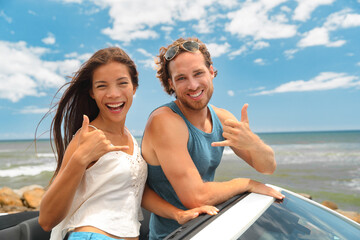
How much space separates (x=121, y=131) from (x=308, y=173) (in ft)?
40.3

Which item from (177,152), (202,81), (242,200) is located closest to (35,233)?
(177,152)

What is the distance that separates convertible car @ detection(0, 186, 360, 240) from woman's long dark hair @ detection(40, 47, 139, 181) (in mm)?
564

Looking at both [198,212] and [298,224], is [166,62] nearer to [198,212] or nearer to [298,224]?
→ [198,212]

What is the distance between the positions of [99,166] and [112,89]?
491 millimetres

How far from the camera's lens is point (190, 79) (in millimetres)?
2084

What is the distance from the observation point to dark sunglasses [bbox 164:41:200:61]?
2119mm

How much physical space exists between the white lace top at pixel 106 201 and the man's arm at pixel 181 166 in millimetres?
243

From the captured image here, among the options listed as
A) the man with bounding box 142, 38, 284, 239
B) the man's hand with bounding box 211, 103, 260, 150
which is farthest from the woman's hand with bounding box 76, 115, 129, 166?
the man's hand with bounding box 211, 103, 260, 150

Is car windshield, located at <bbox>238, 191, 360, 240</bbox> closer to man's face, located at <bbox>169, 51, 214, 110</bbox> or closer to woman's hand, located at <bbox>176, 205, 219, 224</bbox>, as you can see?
woman's hand, located at <bbox>176, 205, 219, 224</bbox>

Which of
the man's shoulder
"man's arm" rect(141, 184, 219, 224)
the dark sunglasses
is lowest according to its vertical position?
"man's arm" rect(141, 184, 219, 224)

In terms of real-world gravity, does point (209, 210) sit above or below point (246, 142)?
below

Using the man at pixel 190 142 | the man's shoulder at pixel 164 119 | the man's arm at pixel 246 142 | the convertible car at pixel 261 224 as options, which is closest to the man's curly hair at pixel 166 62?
the man at pixel 190 142

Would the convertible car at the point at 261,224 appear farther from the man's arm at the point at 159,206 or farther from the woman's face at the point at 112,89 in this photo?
the woman's face at the point at 112,89

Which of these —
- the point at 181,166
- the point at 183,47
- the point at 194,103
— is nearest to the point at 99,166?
the point at 181,166
